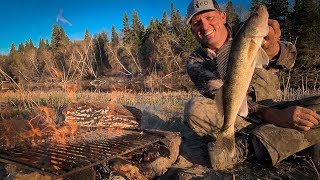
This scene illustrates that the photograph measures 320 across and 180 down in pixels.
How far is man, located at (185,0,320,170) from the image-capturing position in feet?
12.9

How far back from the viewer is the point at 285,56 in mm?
4715

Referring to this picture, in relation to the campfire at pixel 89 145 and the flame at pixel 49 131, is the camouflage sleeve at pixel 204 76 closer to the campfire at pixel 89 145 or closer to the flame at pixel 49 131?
the campfire at pixel 89 145

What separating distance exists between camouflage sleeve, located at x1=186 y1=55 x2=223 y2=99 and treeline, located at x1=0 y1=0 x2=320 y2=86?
490 centimetres

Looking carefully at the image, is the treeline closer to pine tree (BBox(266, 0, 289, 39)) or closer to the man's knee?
pine tree (BBox(266, 0, 289, 39))

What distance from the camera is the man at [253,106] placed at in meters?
3.94

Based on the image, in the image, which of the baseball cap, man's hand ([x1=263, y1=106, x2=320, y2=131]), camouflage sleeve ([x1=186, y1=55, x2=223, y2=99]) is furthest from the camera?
the baseball cap

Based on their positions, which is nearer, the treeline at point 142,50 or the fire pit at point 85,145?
the fire pit at point 85,145

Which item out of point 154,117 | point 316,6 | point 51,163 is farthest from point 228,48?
point 316,6

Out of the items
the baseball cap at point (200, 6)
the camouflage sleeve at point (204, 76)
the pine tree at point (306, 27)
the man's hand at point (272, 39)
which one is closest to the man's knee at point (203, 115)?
the camouflage sleeve at point (204, 76)

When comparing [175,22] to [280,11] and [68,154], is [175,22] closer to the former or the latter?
[280,11]

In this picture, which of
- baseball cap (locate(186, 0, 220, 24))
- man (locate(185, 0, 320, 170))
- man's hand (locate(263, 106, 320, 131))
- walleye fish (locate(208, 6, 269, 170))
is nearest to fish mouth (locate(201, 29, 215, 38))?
man (locate(185, 0, 320, 170))

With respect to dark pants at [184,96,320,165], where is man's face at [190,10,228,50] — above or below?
above

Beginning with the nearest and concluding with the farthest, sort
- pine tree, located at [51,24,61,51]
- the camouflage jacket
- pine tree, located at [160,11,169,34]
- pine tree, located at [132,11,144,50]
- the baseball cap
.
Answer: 1. the camouflage jacket
2. the baseball cap
3. pine tree, located at [160,11,169,34]
4. pine tree, located at [132,11,144,50]
5. pine tree, located at [51,24,61,51]

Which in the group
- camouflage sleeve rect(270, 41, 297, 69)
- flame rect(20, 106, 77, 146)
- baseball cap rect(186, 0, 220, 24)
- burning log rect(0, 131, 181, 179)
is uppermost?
baseball cap rect(186, 0, 220, 24)
